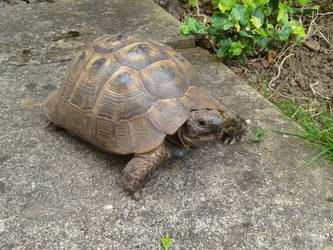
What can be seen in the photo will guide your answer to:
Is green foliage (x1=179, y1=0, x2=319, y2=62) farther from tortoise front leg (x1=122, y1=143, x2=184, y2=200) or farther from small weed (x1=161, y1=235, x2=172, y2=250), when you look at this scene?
small weed (x1=161, y1=235, x2=172, y2=250)

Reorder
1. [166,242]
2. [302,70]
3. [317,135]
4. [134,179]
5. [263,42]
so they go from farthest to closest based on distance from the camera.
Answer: [302,70], [263,42], [317,135], [134,179], [166,242]

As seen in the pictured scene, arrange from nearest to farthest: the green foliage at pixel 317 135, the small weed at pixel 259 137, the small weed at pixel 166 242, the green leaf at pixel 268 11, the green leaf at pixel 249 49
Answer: the small weed at pixel 166 242
the green foliage at pixel 317 135
the small weed at pixel 259 137
the green leaf at pixel 268 11
the green leaf at pixel 249 49

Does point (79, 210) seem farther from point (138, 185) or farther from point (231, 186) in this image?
point (231, 186)

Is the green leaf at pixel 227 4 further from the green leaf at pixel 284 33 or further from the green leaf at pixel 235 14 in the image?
the green leaf at pixel 284 33

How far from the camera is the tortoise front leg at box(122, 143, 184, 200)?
2.04 m

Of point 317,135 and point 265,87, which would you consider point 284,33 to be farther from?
point 317,135

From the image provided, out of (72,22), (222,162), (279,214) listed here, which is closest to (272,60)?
(222,162)

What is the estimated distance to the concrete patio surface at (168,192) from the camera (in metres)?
1.85

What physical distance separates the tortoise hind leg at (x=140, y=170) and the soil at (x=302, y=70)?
165cm

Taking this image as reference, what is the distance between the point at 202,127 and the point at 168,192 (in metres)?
0.48

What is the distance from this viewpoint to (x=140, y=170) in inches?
81.1

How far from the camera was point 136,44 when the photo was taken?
2.31 meters

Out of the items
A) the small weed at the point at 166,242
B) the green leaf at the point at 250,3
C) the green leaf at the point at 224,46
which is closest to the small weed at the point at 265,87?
the green leaf at the point at 224,46

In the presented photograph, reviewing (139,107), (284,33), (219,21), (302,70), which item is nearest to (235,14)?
(219,21)
